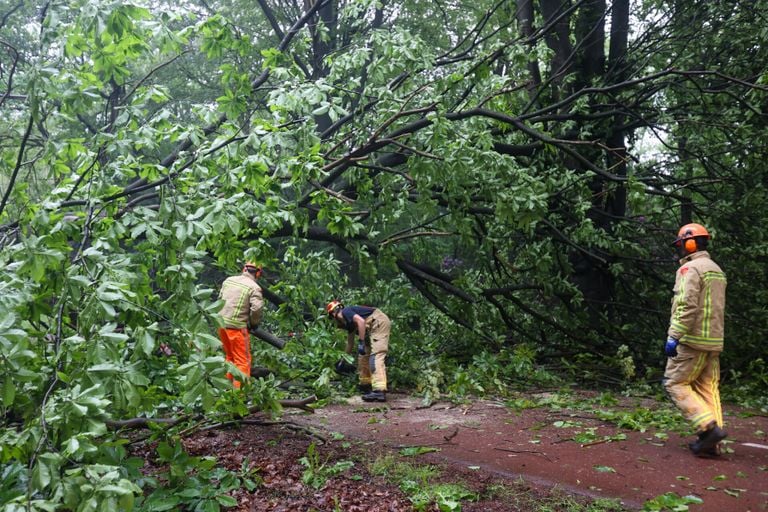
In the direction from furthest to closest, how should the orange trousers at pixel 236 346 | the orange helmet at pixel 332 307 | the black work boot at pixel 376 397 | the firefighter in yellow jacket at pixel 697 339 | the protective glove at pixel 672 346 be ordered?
the orange helmet at pixel 332 307 → the black work boot at pixel 376 397 → the orange trousers at pixel 236 346 → the protective glove at pixel 672 346 → the firefighter in yellow jacket at pixel 697 339

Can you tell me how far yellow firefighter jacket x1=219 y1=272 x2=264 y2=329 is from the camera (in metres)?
7.54


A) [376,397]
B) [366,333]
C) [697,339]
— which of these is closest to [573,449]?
[697,339]

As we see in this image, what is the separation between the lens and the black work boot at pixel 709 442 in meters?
5.00

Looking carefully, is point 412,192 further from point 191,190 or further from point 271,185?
point 191,190

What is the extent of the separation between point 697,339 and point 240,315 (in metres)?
4.73

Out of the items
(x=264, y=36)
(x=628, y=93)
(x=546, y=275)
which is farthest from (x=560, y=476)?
(x=264, y=36)

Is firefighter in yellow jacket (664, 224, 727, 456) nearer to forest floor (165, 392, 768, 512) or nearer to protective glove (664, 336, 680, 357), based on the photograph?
protective glove (664, 336, 680, 357)

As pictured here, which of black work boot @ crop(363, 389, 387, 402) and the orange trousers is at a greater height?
the orange trousers

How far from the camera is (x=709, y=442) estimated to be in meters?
5.05

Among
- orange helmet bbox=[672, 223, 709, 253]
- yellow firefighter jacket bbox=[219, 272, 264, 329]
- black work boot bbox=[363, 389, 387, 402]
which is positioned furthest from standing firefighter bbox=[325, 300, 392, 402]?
orange helmet bbox=[672, 223, 709, 253]

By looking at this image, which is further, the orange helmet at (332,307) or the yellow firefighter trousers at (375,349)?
the orange helmet at (332,307)

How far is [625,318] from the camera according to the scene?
9.87 m

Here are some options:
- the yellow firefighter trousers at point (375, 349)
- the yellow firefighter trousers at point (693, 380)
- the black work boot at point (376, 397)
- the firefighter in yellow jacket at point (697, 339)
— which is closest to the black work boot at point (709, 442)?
the firefighter in yellow jacket at point (697, 339)

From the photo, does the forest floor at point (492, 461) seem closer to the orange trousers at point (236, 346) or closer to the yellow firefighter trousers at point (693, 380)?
the yellow firefighter trousers at point (693, 380)
